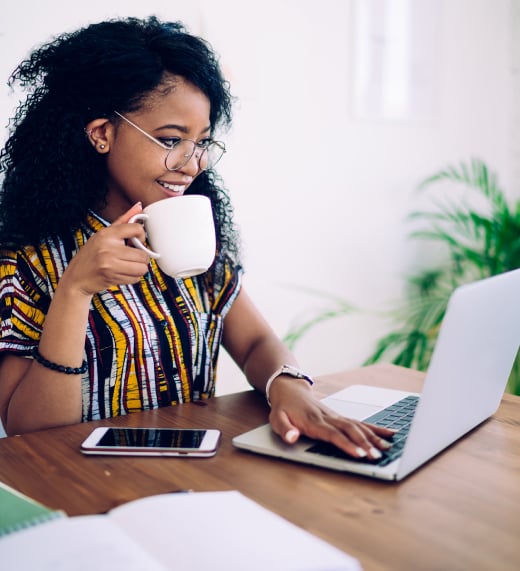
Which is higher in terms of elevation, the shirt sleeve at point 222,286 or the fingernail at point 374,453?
the shirt sleeve at point 222,286

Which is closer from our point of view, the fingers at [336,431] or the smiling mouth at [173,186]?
the fingers at [336,431]

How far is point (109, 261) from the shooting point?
0.88m

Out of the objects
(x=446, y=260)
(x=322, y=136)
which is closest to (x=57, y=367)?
(x=322, y=136)

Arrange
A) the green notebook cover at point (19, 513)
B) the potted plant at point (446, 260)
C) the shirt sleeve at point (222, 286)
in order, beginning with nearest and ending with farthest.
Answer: the green notebook cover at point (19, 513), the shirt sleeve at point (222, 286), the potted plant at point (446, 260)

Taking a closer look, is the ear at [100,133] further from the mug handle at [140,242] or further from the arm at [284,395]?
the arm at [284,395]

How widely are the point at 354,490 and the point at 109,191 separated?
0.74 metres

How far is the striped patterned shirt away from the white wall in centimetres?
58

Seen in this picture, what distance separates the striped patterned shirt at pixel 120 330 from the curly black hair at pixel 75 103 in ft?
0.16

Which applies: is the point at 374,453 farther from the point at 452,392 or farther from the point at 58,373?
the point at 58,373

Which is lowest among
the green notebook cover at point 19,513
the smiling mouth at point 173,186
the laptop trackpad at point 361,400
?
the laptop trackpad at point 361,400

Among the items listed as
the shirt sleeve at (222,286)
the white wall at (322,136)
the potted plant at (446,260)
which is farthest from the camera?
the potted plant at (446,260)

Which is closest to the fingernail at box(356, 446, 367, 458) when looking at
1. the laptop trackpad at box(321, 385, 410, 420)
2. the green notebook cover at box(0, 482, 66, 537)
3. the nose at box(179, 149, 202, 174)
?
the laptop trackpad at box(321, 385, 410, 420)

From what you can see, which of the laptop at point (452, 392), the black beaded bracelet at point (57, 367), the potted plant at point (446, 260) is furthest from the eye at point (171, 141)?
the potted plant at point (446, 260)

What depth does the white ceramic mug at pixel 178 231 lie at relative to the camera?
0.90m
